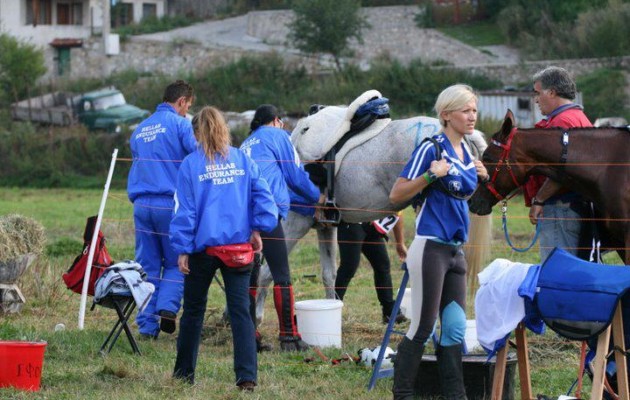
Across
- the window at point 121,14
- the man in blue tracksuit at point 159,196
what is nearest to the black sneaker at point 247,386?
the man in blue tracksuit at point 159,196

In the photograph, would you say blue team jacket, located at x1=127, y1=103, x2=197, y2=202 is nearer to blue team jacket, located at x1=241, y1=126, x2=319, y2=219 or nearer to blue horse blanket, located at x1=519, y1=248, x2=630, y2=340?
blue team jacket, located at x1=241, y1=126, x2=319, y2=219

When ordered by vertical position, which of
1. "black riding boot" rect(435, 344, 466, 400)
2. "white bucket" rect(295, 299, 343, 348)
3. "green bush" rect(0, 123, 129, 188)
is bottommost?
"green bush" rect(0, 123, 129, 188)

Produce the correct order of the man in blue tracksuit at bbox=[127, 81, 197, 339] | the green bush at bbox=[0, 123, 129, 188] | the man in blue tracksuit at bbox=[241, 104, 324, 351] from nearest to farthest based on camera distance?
1. the man in blue tracksuit at bbox=[241, 104, 324, 351]
2. the man in blue tracksuit at bbox=[127, 81, 197, 339]
3. the green bush at bbox=[0, 123, 129, 188]

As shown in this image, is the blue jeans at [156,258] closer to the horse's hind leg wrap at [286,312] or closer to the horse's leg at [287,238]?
the horse's leg at [287,238]

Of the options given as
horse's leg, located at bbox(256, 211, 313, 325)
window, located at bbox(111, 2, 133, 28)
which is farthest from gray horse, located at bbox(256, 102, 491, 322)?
window, located at bbox(111, 2, 133, 28)

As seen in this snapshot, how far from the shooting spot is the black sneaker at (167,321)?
8.80m

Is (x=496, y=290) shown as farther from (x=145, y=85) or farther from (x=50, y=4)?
(x=50, y=4)

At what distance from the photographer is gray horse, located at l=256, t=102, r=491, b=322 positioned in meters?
8.84

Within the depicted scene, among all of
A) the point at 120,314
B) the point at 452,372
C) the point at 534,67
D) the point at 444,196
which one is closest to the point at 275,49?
the point at 534,67

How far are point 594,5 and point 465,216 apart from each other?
4393cm

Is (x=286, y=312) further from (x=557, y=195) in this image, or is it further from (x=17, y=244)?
(x=17, y=244)

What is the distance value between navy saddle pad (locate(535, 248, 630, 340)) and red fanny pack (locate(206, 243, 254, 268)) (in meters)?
1.81

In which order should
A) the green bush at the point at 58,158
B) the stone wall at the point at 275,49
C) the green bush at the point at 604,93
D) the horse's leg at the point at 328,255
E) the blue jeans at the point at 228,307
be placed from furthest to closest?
the stone wall at the point at 275,49, the green bush at the point at 604,93, the green bush at the point at 58,158, the horse's leg at the point at 328,255, the blue jeans at the point at 228,307

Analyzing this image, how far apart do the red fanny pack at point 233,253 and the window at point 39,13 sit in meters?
50.0
